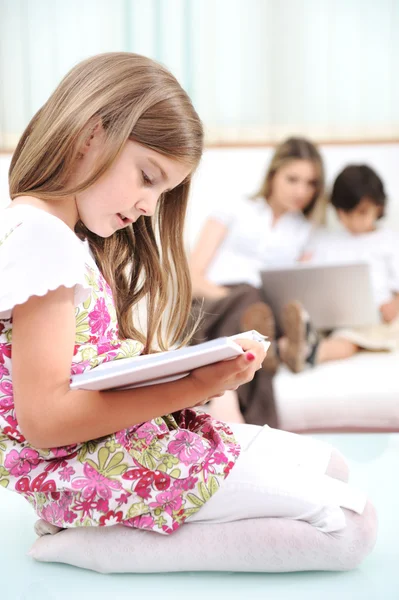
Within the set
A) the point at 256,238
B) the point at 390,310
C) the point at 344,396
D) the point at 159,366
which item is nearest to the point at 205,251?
the point at 256,238

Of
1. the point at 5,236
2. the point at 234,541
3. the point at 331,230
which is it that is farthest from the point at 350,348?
the point at 5,236

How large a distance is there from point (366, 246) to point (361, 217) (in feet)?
0.34

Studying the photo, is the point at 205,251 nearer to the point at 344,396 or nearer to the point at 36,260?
the point at 344,396

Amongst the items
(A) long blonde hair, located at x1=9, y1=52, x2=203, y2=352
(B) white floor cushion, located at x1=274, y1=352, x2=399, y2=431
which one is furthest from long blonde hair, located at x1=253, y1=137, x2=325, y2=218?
(A) long blonde hair, located at x1=9, y1=52, x2=203, y2=352

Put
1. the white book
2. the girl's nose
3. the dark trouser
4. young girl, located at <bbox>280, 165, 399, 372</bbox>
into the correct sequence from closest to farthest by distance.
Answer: the white book < the girl's nose < the dark trouser < young girl, located at <bbox>280, 165, 399, 372</bbox>

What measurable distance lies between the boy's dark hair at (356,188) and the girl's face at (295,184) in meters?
0.09

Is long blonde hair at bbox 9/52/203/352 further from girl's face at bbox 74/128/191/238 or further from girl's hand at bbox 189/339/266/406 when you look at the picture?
girl's hand at bbox 189/339/266/406

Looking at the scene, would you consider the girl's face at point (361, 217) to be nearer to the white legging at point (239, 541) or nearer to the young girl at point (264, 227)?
the young girl at point (264, 227)

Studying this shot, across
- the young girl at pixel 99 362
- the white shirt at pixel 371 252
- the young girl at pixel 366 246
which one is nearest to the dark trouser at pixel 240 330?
the young girl at pixel 366 246

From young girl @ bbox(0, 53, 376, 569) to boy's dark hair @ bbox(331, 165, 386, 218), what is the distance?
1.59 meters

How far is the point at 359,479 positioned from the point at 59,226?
0.67m

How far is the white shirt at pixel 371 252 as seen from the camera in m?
2.59

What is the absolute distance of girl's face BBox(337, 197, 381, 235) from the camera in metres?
2.56

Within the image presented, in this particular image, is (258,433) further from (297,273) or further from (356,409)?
(297,273)
